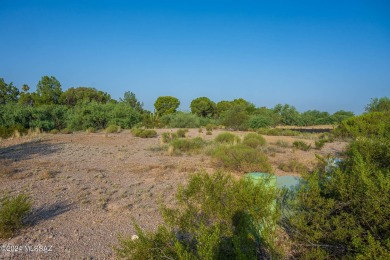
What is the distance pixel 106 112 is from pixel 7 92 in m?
25.7

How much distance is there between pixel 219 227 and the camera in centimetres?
353

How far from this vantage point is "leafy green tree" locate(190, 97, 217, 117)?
213 ft

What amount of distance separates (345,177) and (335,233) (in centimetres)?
95

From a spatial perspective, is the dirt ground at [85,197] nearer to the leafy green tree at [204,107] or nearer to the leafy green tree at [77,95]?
the leafy green tree at [77,95]

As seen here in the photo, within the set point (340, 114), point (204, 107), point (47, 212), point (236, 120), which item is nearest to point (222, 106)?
point (204, 107)

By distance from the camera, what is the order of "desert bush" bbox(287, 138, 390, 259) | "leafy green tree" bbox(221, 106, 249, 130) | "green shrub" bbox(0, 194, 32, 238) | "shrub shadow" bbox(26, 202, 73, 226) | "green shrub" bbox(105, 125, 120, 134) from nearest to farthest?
"desert bush" bbox(287, 138, 390, 259) < "green shrub" bbox(0, 194, 32, 238) < "shrub shadow" bbox(26, 202, 73, 226) < "green shrub" bbox(105, 125, 120, 134) < "leafy green tree" bbox(221, 106, 249, 130)

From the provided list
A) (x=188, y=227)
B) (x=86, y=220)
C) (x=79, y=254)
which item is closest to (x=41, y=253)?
(x=79, y=254)

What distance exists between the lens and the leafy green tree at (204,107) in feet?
213

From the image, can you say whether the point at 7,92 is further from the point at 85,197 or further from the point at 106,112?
the point at 85,197

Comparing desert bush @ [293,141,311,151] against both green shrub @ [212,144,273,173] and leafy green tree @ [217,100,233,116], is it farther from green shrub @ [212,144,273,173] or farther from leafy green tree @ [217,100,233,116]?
leafy green tree @ [217,100,233,116]

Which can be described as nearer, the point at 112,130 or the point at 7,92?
the point at 112,130

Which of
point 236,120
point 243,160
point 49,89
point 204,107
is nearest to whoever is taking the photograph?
point 243,160

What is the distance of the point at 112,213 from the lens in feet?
18.9

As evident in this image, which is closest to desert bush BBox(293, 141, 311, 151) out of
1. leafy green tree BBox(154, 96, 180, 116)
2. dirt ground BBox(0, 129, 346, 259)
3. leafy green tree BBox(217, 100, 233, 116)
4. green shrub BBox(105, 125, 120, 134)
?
dirt ground BBox(0, 129, 346, 259)
